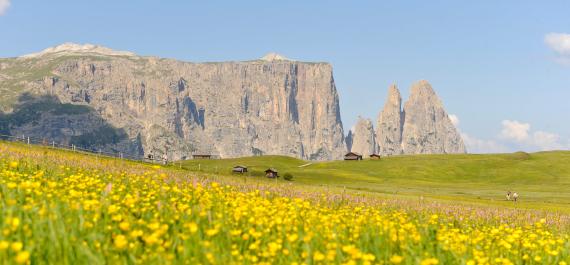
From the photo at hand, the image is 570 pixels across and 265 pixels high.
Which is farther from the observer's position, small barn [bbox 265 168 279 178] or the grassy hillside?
the grassy hillside

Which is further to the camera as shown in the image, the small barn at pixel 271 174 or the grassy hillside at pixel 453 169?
the grassy hillside at pixel 453 169

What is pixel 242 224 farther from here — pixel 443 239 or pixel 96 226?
pixel 443 239

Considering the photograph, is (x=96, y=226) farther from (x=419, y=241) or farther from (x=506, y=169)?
(x=506, y=169)

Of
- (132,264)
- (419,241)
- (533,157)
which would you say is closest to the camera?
(132,264)

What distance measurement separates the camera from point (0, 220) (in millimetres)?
9305

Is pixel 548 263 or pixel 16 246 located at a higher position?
pixel 16 246

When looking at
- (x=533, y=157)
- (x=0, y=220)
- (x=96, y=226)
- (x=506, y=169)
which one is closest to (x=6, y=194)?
(x=0, y=220)

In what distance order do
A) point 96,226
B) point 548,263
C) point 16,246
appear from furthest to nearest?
point 548,263, point 96,226, point 16,246

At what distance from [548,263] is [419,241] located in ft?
9.38

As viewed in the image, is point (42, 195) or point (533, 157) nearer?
point (42, 195)

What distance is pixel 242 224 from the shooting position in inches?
430

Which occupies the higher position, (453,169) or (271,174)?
(453,169)

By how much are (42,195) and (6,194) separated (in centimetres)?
66

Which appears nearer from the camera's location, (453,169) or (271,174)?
(271,174)
